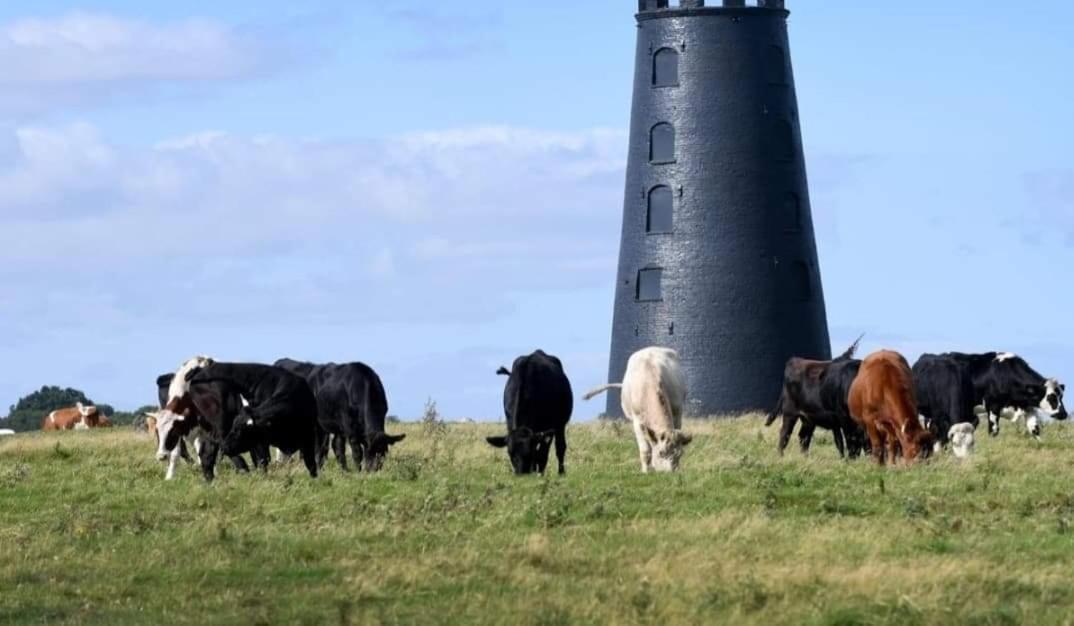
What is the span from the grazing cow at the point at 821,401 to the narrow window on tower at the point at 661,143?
2218 centimetres

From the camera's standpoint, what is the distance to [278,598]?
17.2m

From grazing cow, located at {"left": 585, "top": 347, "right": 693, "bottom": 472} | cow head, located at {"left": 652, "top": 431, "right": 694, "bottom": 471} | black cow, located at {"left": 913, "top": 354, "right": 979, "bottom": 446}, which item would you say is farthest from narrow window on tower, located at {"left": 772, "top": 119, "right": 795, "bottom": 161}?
cow head, located at {"left": 652, "top": 431, "right": 694, "bottom": 471}

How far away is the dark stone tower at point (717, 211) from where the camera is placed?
53.7 metres

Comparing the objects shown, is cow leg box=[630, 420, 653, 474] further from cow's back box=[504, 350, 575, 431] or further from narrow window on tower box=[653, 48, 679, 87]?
narrow window on tower box=[653, 48, 679, 87]

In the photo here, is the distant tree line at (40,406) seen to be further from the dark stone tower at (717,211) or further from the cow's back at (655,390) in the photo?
the cow's back at (655,390)

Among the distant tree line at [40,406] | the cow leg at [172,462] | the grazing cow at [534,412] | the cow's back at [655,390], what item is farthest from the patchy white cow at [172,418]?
the distant tree line at [40,406]

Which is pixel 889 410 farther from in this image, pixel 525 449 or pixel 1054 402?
pixel 1054 402

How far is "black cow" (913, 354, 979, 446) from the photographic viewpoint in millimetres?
32094

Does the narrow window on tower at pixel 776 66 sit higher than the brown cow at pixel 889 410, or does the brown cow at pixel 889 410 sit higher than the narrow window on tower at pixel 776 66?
the narrow window on tower at pixel 776 66

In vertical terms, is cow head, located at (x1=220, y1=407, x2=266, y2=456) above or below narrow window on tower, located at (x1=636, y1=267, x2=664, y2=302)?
below

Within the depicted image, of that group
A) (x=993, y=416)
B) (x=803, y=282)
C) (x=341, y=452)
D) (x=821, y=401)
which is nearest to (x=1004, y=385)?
(x=993, y=416)

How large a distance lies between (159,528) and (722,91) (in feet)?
114

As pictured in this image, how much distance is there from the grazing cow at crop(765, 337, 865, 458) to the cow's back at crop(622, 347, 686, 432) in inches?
95.8

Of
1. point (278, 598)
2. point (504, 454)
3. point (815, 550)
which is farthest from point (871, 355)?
point (278, 598)
